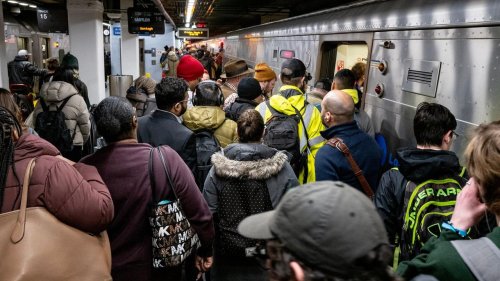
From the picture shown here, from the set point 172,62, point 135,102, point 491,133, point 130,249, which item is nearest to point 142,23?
point 172,62

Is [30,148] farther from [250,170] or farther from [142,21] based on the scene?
[142,21]

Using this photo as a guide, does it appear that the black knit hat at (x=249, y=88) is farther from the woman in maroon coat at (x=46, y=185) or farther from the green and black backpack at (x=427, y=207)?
the woman in maroon coat at (x=46, y=185)

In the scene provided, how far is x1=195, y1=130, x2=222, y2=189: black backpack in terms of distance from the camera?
316 centimetres

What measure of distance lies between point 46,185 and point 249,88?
2.65 m

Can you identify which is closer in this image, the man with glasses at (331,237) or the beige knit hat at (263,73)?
the man with glasses at (331,237)

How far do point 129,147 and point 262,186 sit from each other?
842mm

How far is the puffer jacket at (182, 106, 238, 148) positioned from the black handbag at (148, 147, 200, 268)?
1.07 meters

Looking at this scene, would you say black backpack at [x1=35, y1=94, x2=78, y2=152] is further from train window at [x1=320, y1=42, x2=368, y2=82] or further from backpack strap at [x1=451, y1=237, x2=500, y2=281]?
backpack strap at [x1=451, y1=237, x2=500, y2=281]

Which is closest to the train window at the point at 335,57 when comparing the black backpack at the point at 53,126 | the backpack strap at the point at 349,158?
the backpack strap at the point at 349,158

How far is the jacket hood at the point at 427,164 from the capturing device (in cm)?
204

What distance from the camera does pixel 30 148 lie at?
1.76 meters

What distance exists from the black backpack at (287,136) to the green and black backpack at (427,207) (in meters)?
1.41

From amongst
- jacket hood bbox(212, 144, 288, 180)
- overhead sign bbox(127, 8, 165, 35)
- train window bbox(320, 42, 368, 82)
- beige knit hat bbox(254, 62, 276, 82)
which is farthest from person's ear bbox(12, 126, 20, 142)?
overhead sign bbox(127, 8, 165, 35)

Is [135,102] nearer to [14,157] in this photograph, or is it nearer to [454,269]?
[14,157]
